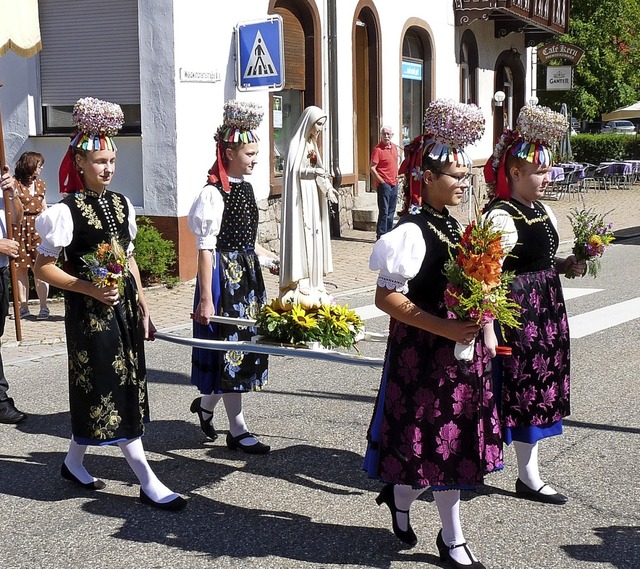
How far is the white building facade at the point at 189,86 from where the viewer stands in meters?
12.5

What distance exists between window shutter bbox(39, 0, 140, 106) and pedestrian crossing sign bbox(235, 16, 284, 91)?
1552 mm

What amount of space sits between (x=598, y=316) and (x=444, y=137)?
21.6ft

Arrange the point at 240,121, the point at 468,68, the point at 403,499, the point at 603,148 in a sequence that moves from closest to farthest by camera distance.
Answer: the point at 403,499 → the point at 240,121 → the point at 468,68 → the point at 603,148

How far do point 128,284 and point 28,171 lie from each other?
5.68 metres

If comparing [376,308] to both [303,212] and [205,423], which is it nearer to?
[303,212]

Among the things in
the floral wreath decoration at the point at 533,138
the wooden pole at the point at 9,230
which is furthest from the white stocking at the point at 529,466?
the wooden pole at the point at 9,230

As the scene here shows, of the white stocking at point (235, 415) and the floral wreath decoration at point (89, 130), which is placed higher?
the floral wreath decoration at point (89, 130)

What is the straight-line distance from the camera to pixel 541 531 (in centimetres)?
440

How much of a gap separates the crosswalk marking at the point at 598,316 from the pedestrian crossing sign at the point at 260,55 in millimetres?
4043

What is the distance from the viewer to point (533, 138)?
4637mm

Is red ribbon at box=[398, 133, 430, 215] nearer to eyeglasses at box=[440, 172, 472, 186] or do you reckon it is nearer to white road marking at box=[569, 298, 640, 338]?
eyeglasses at box=[440, 172, 472, 186]

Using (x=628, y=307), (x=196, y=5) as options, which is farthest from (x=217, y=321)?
(x=196, y=5)

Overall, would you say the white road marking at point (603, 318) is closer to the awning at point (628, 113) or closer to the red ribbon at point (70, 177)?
the red ribbon at point (70, 177)

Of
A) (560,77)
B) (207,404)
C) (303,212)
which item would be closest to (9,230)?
(303,212)
